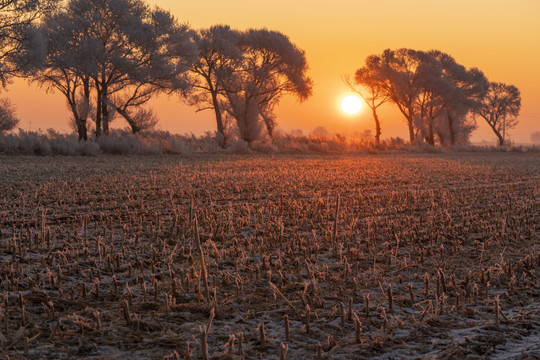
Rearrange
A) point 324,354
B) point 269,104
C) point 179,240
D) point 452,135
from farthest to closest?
point 452,135, point 269,104, point 179,240, point 324,354

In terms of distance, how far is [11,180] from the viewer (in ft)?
36.7

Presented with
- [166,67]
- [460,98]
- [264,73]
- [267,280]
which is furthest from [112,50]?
[460,98]

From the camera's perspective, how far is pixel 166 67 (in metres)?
32.4

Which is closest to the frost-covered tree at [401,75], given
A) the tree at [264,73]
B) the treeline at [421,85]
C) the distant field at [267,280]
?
the treeline at [421,85]

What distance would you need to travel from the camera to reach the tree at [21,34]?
26156mm

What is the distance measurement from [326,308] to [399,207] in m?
5.19

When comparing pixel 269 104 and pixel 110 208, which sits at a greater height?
pixel 269 104

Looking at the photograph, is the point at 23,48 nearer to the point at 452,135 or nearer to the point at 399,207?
the point at 399,207

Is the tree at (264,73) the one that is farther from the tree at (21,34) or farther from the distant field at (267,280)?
the distant field at (267,280)

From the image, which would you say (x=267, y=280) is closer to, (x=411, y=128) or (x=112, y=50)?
(x=112, y=50)

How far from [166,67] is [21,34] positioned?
341 inches

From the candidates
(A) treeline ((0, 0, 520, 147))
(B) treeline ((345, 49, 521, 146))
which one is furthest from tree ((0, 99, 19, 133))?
(B) treeline ((345, 49, 521, 146))

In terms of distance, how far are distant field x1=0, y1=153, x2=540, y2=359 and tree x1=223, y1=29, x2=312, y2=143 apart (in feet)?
109

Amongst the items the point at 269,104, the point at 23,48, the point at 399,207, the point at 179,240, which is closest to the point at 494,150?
the point at 269,104
